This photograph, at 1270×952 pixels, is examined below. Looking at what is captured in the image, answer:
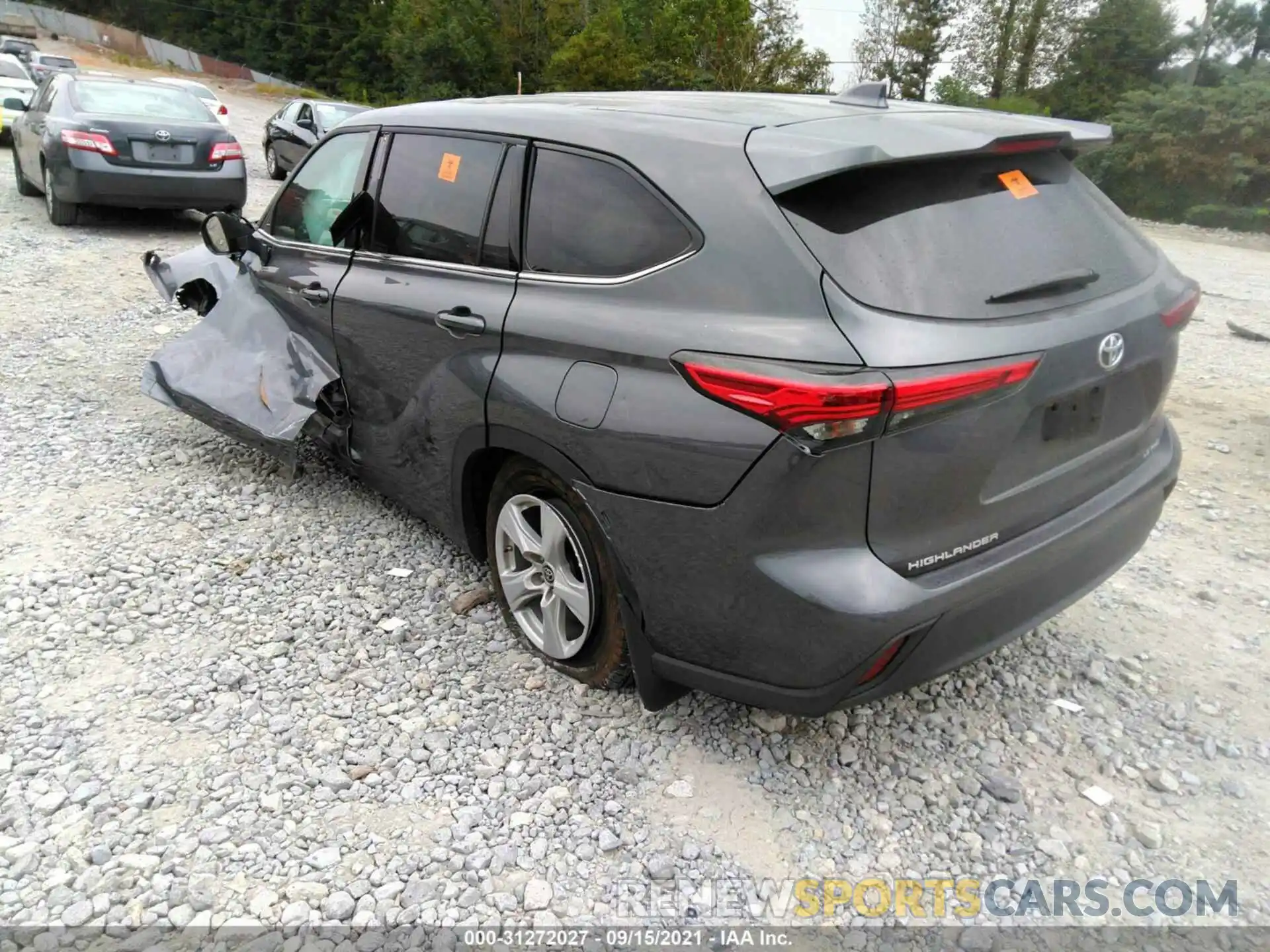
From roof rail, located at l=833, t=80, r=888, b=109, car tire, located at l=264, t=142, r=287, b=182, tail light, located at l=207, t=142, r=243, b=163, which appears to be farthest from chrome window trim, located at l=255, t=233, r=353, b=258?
car tire, located at l=264, t=142, r=287, b=182

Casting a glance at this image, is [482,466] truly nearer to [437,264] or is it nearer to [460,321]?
[460,321]

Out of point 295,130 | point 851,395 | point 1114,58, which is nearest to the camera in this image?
point 851,395

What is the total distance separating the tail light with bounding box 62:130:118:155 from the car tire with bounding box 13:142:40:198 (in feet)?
8.70

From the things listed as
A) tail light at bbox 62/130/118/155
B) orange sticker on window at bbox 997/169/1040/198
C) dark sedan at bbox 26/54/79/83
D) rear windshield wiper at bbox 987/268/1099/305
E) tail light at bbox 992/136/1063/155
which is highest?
tail light at bbox 992/136/1063/155

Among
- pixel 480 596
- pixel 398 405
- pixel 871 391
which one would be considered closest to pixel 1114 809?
pixel 871 391

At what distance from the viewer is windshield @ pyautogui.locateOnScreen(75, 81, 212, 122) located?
32.4ft

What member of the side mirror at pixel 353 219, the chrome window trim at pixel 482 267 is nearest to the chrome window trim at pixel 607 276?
the chrome window trim at pixel 482 267

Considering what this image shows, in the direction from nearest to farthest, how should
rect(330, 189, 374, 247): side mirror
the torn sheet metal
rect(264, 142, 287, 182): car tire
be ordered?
rect(330, 189, 374, 247): side mirror → the torn sheet metal → rect(264, 142, 287, 182): car tire

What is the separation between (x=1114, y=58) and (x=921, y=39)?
12.5 m

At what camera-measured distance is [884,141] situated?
2.37 meters

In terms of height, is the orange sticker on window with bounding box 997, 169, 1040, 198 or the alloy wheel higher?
the orange sticker on window with bounding box 997, 169, 1040, 198

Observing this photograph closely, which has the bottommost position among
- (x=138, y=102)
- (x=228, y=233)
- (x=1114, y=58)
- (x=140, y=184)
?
(x=140, y=184)

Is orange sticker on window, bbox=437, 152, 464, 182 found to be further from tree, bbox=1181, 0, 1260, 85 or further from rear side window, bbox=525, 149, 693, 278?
tree, bbox=1181, 0, 1260, 85

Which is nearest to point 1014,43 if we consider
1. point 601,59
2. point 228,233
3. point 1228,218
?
point 601,59
